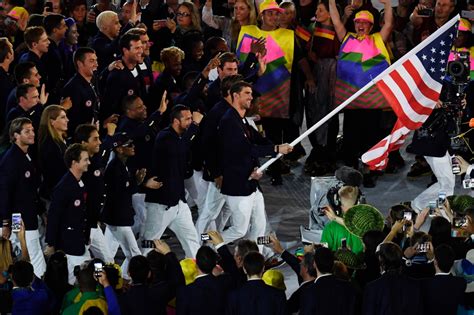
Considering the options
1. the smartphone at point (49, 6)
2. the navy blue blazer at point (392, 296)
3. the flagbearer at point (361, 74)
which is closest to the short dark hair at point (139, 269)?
the navy blue blazer at point (392, 296)

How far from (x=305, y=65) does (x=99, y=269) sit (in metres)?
7.50

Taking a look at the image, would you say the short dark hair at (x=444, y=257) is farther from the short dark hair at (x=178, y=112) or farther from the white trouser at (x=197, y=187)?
the white trouser at (x=197, y=187)

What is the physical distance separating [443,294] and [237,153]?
12.1 feet

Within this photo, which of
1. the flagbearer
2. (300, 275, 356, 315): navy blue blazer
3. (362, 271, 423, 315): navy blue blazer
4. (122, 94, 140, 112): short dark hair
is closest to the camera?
(300, 275, 356, 315): navy blue blazer

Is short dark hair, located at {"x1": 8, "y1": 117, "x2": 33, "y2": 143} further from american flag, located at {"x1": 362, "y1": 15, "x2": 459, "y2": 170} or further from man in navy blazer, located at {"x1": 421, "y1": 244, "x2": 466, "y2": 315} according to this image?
man in navy blazer, located at {"x1": 421, "y1": 244, "x2": 466, "y2": 315}

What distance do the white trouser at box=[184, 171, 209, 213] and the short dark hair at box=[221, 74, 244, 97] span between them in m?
Answer: 1.50

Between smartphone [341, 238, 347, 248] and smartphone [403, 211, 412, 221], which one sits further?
smartphone [403, 211, 412, 221]

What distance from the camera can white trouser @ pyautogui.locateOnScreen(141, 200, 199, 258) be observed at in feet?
49.1

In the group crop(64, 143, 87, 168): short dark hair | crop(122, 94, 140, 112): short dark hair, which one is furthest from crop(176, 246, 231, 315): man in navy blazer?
crop(122, 94, 140, 112): short dark hair

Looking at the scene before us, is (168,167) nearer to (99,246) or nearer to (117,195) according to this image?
(117,195)

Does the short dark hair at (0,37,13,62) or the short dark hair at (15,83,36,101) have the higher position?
the short dark hair at (0,37,13,62)

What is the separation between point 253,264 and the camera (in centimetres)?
1184

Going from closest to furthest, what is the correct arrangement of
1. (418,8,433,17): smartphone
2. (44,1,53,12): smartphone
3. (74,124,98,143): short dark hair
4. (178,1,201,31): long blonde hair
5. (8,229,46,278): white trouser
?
(8,229,46,278): white trouser
(74,124,98,143): short dark hair
(418,8,433,17): smartphone
(178,1,201,31): long blonde hair
(44,1,53,12): smartphone

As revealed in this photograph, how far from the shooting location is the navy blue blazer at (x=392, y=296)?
468 inches
